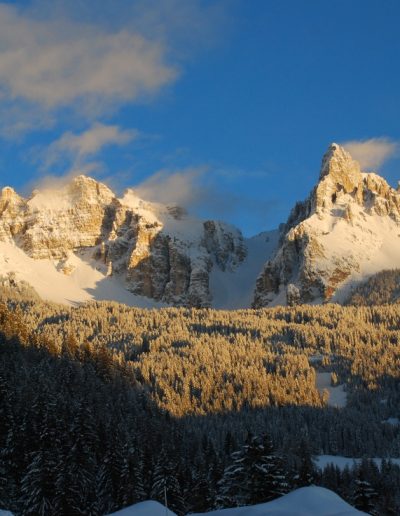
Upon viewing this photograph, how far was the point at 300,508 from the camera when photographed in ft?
119

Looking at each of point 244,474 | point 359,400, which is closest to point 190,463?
point 244,474

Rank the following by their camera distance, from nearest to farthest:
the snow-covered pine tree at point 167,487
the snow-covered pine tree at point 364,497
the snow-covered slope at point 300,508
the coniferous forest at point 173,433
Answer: the snow-covered slope at point 300,508 → the snow-covered pine tree at point 364,497 → the coniferous forest at point 173,433 → the snow-covered pine tree at point 167,487

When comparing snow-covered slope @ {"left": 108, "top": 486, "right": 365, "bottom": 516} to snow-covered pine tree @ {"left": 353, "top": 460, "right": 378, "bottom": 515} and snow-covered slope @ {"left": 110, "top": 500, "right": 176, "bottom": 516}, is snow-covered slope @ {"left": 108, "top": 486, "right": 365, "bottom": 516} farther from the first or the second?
snow-covered pine tree @ {"left": 353, "top": 460, "right": 378, "bottom": 515}

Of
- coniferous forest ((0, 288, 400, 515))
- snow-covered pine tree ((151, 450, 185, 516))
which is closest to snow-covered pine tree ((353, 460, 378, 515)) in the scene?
coniferous forest ((0, 288, 400, 515))

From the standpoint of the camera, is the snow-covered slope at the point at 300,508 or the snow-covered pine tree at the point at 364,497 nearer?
the snow-covered slope at the point at 300,508

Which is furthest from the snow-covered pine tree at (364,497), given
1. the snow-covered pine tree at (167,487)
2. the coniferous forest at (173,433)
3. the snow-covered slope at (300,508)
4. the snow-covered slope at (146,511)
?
the snow-covered slope at (146,511)

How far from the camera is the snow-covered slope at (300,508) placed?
1382 inches

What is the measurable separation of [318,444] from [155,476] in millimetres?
86410

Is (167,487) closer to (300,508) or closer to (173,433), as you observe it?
(300,508)

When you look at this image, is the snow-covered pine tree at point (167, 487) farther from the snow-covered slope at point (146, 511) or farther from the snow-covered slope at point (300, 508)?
the snow-covered slope at point (300, 508)

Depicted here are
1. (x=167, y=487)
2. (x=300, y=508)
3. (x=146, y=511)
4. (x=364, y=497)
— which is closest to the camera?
(x=300, y=508)

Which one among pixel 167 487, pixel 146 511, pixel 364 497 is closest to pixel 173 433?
pixel 167 487

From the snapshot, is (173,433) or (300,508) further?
(173,433)

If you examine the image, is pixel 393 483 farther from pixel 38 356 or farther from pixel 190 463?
pixel 38 356
